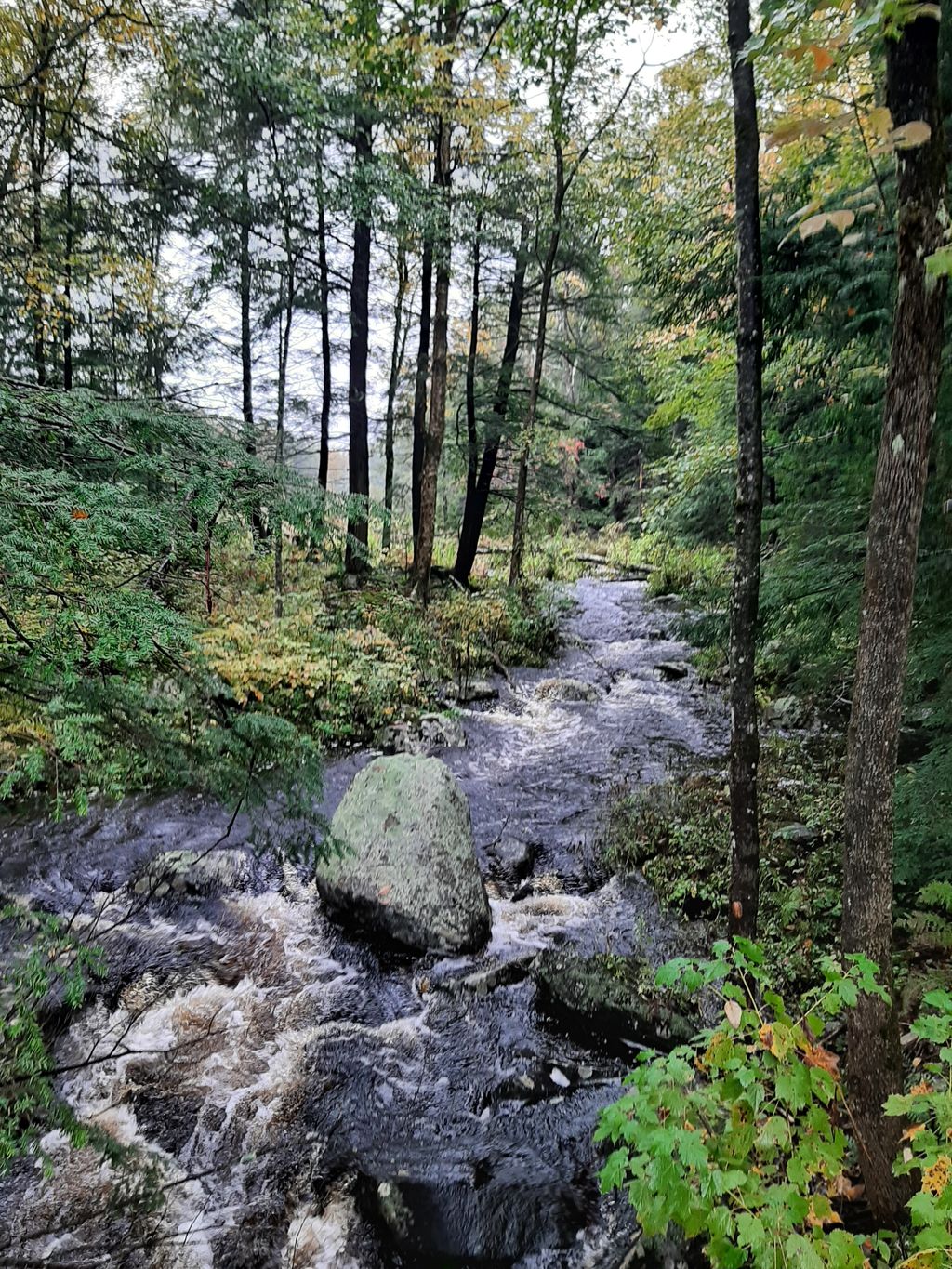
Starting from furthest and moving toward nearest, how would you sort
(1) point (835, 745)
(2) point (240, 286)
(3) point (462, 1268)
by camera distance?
1. (2) point (240, 286)
2. (1) point (835, 745)
3. (3) point (462, 1268)

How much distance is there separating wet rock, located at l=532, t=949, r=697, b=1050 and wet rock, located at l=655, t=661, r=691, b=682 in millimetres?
7977

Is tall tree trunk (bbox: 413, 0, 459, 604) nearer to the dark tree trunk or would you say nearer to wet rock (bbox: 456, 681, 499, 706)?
the dark tree trunk

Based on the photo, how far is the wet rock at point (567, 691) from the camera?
39.4 feet

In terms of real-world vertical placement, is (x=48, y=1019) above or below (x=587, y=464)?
below

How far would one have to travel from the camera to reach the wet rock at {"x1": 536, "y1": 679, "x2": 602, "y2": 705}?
12000 mm

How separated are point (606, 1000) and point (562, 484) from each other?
14.4 metres

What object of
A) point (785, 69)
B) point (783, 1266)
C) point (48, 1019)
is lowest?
point (48, 1019)

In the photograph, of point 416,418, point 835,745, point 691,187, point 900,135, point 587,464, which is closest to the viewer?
point 900,135

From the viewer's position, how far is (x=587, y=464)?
29.6 meters

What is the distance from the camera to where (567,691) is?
12164 mm

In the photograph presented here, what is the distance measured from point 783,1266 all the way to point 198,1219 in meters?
3.11

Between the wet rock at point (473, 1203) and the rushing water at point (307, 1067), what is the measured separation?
0.01 metres

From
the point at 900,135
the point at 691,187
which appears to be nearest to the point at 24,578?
the point at 900,135

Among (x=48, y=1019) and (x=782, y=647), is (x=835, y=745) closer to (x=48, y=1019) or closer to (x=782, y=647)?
(x=782, y=647)
